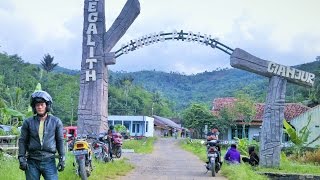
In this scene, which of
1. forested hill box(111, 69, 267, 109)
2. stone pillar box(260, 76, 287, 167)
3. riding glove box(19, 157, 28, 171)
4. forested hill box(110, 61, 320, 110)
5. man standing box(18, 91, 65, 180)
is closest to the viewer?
riding glove box(19, 157, 28, 171)

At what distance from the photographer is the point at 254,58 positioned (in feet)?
48.6

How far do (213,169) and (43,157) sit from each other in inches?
302

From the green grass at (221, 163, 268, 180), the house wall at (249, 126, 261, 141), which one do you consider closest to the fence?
the green grass at (221, 163, 268, 180)

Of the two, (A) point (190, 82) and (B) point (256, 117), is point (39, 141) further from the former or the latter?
(A) point (190, 82)

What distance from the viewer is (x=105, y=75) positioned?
49.9ft

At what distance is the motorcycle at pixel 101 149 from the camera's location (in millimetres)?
13352

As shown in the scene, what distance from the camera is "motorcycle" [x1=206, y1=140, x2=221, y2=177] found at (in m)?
12.9

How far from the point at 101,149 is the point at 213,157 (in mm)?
3095

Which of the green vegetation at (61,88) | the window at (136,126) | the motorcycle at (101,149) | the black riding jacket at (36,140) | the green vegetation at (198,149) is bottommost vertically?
the green vegetation at (198,149)

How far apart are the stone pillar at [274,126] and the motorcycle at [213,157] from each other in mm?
2320

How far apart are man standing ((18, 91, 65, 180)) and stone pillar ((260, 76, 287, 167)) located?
10347mm

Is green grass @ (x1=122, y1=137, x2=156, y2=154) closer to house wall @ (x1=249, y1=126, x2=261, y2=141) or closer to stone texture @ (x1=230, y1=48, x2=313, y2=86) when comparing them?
house wall @ (x1=249, y1=126, x2=261, y2=141)

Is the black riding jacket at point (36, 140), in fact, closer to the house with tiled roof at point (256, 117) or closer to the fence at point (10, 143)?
the fence at point (10, 143)

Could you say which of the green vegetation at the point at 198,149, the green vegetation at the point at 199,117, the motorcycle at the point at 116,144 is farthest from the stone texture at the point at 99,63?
the green vegetation at the point at 199,117
